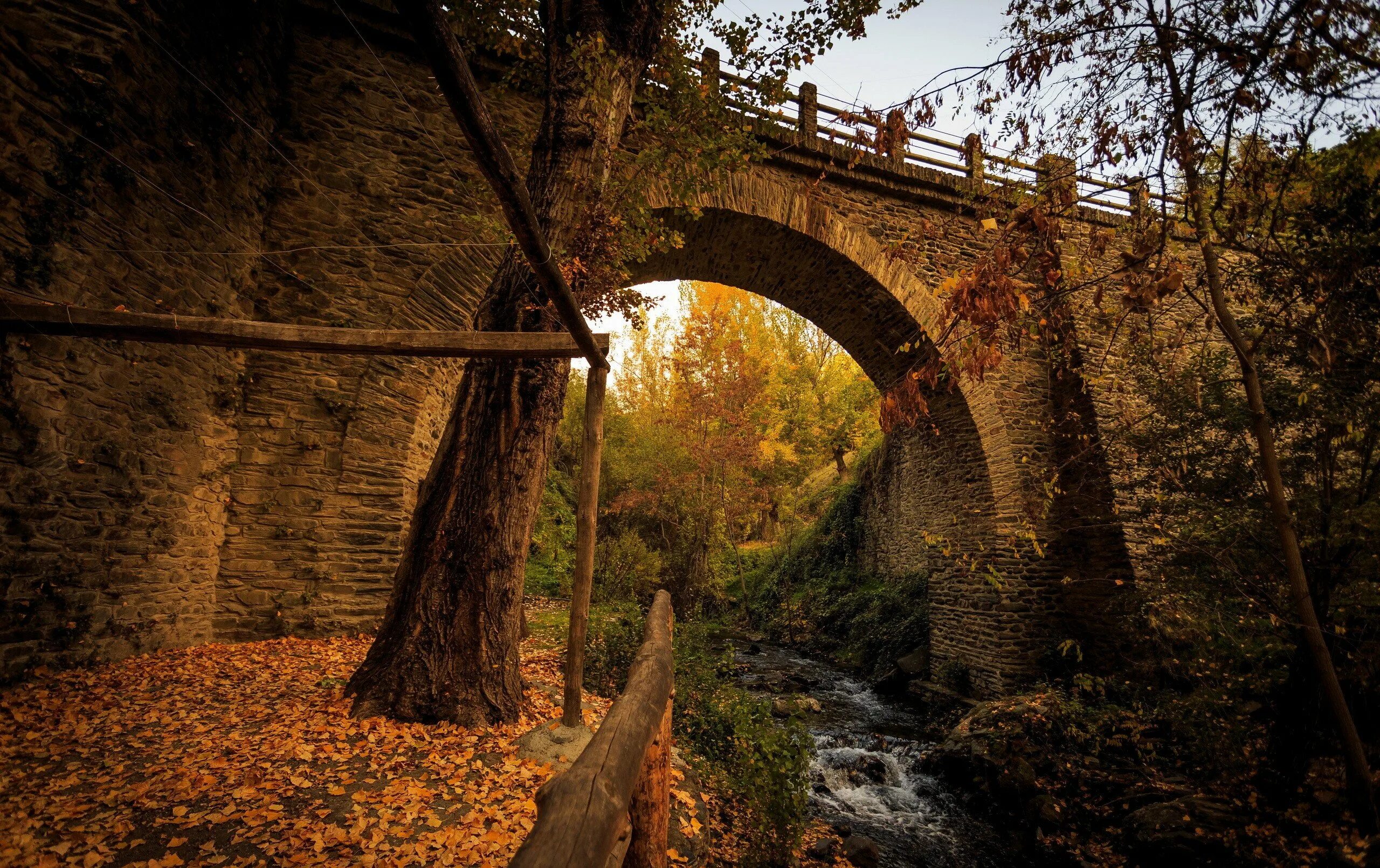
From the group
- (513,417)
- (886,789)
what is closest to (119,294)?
(513,417)

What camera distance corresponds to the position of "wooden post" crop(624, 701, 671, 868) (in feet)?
6.13

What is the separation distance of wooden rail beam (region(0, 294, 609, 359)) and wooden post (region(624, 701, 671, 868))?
2.16m

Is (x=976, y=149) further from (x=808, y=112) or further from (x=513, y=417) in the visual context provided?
(x=808, y=112)

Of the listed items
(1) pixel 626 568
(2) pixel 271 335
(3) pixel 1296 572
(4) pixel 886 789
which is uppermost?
(2) pixel 271 335

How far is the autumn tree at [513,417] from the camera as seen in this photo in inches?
125

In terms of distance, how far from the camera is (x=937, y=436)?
816cm

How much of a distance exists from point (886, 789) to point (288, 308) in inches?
296

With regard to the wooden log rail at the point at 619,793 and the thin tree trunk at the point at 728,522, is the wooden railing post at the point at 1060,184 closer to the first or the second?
the wooden log rail at the point at 619,793

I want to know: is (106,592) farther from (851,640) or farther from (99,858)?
(851,640)

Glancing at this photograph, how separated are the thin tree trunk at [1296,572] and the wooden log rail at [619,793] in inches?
124

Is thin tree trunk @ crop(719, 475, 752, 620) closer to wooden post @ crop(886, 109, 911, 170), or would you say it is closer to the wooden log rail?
the wooden log rail

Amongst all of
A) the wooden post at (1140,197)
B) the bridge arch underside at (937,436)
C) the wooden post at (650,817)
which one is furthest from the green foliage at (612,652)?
the wooden post at (1140,197)

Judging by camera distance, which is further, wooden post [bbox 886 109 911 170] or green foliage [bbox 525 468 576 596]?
green foliage [bbox 525 468 576 596]

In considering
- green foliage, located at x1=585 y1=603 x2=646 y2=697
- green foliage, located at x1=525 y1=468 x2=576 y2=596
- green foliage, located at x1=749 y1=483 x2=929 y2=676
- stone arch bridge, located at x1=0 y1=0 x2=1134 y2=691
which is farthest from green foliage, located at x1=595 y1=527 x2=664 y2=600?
stone arch bridge, located at x1=0 y1=0 x2=1134 y2=691
